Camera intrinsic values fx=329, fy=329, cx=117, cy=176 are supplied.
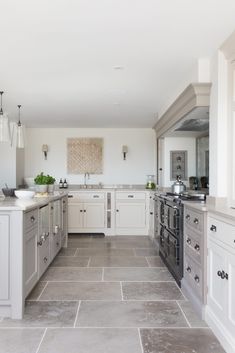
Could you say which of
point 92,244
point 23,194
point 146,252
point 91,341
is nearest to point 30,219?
point 23,194

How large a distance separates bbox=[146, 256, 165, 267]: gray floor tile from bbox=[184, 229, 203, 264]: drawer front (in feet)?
3.61

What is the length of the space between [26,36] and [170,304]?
97.3 inches

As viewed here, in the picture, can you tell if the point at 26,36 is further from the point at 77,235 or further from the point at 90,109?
the point at 77,235

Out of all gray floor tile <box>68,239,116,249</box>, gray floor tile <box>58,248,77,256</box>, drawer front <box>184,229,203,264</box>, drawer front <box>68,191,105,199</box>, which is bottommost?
gray floor tile <box>68,239,116,249</box>

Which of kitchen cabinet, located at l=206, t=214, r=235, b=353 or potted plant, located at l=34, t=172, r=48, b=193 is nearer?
kitchen cabinet, located at l=206, t=214, r=235, b=353

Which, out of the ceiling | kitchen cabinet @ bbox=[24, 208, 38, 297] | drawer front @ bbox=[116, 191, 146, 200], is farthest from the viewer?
drawer front @ bbox=[116, 191, 146, 200]

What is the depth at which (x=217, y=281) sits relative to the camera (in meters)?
2.27

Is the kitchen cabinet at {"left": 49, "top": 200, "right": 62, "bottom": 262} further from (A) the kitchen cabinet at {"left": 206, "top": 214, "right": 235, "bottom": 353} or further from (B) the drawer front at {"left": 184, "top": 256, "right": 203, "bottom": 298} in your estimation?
(A) the kitchen cabinet at {"left": 206, "top": 214, "right": 235, "bottom": 353}

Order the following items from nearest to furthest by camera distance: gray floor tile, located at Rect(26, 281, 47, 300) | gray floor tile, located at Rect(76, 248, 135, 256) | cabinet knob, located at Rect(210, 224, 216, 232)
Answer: cabinet knob, located at Rect(210, 224, 216, 232), gray floor tile, located at Rect(26, 281, 47, 300), gray floor tile, located at Rect(76, 248, 135, 256)

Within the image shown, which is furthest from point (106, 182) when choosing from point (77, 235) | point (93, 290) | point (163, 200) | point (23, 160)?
point (93, 290)

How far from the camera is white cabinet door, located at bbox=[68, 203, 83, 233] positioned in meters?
6.16

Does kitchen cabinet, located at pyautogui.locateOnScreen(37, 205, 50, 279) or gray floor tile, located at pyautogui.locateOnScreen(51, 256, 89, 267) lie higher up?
kitchen cabinet, located at pyautogui.locateOnScreen(37, 205, 50, 279)

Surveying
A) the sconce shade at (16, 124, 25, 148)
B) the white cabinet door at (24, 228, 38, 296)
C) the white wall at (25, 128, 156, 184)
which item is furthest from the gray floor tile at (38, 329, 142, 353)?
the white wall at (25, 128, 156, 184)

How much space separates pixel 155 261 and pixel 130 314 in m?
1.73
